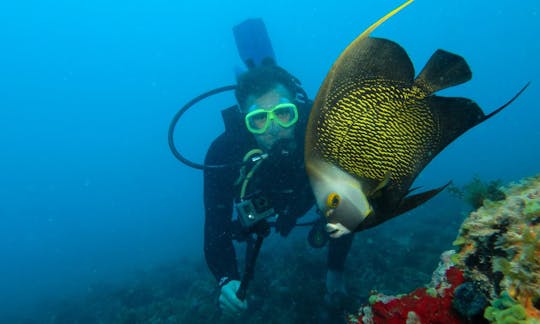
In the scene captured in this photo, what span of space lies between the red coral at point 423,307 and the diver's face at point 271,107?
2.79 m

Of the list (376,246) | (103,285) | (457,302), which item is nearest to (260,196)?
(457,302)

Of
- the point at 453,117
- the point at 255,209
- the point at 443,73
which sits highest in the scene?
the point at 443,73

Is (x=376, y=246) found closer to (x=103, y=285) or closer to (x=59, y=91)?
(x=103, y=285)

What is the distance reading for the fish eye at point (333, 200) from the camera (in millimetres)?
1071

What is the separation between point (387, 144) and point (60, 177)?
128m

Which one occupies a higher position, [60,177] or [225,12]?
[225,12]

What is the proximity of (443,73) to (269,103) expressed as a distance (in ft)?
11.5

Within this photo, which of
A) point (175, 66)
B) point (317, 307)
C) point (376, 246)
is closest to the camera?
point (317, 307)

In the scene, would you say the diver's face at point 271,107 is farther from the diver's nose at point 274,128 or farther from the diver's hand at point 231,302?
the diver's hand at point 231,302

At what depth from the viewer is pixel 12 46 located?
355 feet

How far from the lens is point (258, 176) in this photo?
153 inches

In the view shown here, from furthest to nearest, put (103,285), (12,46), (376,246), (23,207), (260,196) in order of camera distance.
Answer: (12,46), (23,207), (103,285), (376,246), (260,196)

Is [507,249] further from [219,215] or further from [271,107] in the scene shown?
[219,215]

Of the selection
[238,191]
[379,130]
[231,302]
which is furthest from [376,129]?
[238,191]
